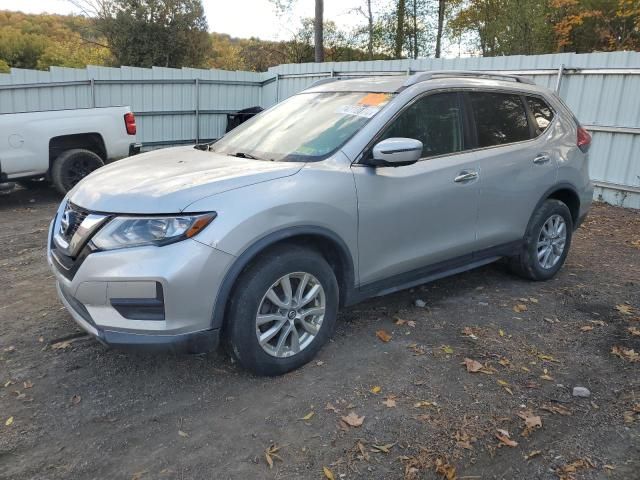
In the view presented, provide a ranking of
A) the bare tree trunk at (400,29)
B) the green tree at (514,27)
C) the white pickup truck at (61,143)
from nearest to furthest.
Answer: the white pickup truck at (61,143)
the green tree at (514,27)
the bare tree trunk at (400,29)

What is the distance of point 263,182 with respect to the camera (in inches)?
125

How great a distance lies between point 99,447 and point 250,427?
0.75 m

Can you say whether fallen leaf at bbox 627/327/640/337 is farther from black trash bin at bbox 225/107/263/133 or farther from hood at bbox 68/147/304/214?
black trash bin at bbox 225/107/263/133

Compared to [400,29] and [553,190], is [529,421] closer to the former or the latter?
[553,190]

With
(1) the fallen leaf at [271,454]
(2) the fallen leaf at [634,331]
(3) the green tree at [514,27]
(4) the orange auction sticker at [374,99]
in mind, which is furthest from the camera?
(3) the green tree at [514,27]

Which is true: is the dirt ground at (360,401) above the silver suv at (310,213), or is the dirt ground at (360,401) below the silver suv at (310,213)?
below

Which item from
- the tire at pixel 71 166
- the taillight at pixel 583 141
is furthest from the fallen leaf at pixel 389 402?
the tire at pixel 71 166

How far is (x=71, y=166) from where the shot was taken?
820cm

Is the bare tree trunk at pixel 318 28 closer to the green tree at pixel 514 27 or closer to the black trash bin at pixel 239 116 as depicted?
the black trash bin at pixel 239 116

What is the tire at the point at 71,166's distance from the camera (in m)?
8.04

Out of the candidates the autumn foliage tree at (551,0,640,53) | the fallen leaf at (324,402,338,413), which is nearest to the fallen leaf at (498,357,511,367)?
the fallen leaf at (324,402,338,413)

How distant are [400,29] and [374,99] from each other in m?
18.6

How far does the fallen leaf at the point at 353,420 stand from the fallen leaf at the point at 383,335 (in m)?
0.95

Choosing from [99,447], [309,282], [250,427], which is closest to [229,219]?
[309,282]
